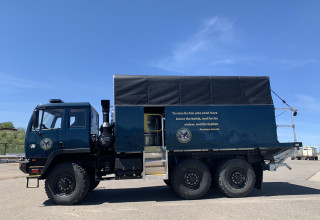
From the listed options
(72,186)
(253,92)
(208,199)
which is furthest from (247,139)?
(72,186)

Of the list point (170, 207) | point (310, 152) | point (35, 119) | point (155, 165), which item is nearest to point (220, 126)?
point (155, 165)

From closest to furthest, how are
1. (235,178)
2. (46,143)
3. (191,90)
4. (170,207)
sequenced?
1. (170,207)
2. (46,143)
3. (235,178)
4. (191,90)

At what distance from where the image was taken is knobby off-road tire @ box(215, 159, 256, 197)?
8.25 meters

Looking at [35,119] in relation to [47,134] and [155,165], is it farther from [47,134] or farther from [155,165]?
[155,165]

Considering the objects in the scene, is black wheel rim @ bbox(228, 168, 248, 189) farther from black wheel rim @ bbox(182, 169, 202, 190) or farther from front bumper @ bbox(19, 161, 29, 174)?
front bumper @ bbox(19, 161, 29, 174)

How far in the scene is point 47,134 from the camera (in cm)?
781

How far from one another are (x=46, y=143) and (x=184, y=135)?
4634 millimetres

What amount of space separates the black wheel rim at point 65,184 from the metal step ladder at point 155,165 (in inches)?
94.3

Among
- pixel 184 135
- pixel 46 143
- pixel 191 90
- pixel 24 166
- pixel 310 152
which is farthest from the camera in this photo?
pixel 310 152

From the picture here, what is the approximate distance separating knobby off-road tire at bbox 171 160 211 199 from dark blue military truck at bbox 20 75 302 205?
0.03 m

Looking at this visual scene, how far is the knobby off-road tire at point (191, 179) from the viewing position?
802 centimetres

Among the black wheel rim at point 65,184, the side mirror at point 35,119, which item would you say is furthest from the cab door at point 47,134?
the black wheel rim at point 65,184

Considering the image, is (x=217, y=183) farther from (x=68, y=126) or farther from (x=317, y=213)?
(x=68, y=126)

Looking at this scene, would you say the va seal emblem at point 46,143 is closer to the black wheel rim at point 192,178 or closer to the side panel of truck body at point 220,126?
the side panel of truck body at point 220,126
